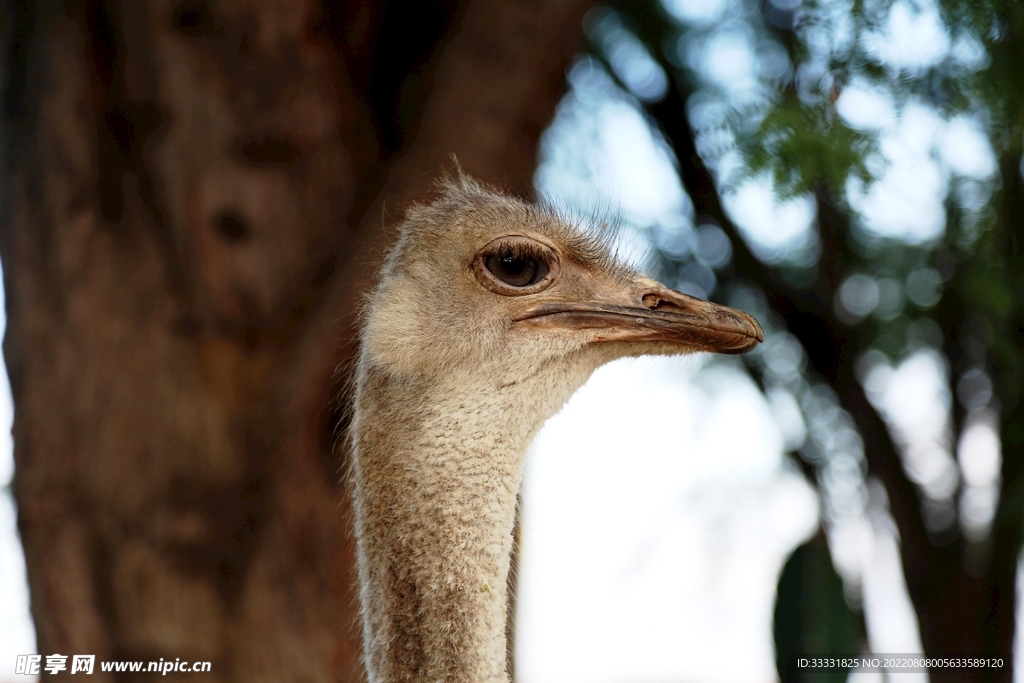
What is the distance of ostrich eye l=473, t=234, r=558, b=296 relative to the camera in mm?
1887

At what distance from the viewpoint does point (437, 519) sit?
167 cm

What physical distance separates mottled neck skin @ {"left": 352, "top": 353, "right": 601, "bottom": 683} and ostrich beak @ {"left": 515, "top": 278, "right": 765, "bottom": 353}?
0.29 ft

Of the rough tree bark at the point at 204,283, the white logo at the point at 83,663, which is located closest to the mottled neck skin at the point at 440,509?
the rough tree bark at the point at 204,283

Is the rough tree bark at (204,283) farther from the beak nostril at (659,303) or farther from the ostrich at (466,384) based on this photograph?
the beak nostril at (659,303)

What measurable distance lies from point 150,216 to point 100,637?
137cm

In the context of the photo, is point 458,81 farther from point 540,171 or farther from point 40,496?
point 40,496

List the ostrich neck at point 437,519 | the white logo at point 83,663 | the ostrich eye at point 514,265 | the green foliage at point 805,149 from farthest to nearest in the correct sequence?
the green foliage at point 805,149, the white logo at point 83,663, the ostrich eye at point 514,265, the ostrich neck at point 437,519

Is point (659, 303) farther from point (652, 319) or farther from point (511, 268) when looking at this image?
point (511, 268)

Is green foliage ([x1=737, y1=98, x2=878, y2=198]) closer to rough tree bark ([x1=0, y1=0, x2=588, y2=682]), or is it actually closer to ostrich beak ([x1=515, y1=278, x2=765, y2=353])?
rough tree bark ([x1=0, y1=0, x2=588, y2=682])

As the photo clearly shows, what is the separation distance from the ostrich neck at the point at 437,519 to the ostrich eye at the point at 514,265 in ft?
0.72

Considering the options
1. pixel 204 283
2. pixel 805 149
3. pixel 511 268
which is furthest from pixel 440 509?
pixel 805 149

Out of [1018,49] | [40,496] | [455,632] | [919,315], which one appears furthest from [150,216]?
[919,315]

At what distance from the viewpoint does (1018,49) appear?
3.41 meters

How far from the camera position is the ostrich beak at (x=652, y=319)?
1741mm
